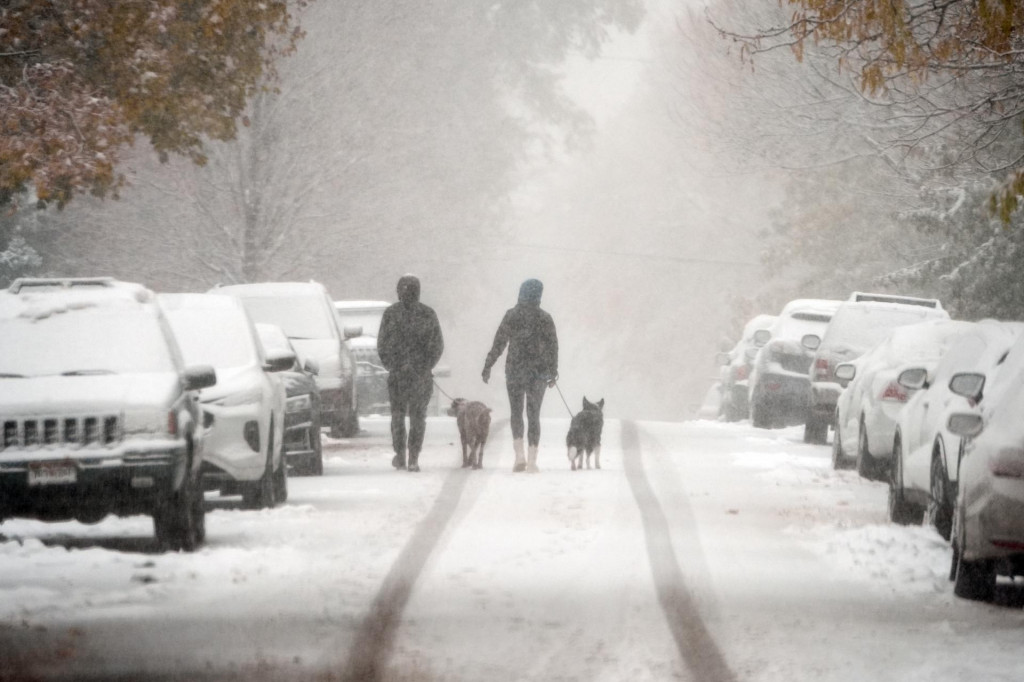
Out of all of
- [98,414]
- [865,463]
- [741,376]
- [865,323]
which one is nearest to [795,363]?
[865,323]

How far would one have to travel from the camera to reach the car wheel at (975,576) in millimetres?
10117

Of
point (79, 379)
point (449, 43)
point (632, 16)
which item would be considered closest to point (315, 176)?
point (449, 43)

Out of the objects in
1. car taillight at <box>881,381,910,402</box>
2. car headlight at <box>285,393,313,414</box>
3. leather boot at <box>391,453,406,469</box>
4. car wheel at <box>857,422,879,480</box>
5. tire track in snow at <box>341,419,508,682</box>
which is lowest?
leather boot at <box>391,453,406,469</box>

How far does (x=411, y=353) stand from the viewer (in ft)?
59.5

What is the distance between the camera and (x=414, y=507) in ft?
47.9

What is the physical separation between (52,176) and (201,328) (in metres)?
3.20

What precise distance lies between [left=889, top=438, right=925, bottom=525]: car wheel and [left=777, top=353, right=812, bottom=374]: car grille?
37.7ft

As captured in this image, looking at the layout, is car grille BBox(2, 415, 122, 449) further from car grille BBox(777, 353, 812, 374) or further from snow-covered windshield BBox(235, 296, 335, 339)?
car grille BBox(777, 353, 812, 374)

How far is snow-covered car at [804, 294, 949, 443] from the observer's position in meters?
21.8

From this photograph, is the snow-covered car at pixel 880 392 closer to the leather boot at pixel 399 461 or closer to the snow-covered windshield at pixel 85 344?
the leather boot at pixel 399 461

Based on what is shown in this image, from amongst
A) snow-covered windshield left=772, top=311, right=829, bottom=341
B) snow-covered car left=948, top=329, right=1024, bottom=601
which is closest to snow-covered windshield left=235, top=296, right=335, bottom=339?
snow-covered windshield left=772, top=311, right=829, bottom=341

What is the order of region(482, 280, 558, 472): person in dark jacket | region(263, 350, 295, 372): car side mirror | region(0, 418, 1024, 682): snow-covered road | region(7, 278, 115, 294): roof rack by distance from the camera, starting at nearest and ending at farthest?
region(0, 418, 1024, 682): snow-covered road
region(7, 278, 115, 294): roof rack
region(263, 350, 295, 372): car side mirror
region(482, 280, 558, 472): person in dark jacket

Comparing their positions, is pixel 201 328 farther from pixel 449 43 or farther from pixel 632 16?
pixel 632 16

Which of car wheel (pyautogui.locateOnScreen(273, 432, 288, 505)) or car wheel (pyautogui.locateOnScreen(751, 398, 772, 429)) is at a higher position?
car wheel (pyautogui.locateOnScreen(273, 432, 288, 505))
